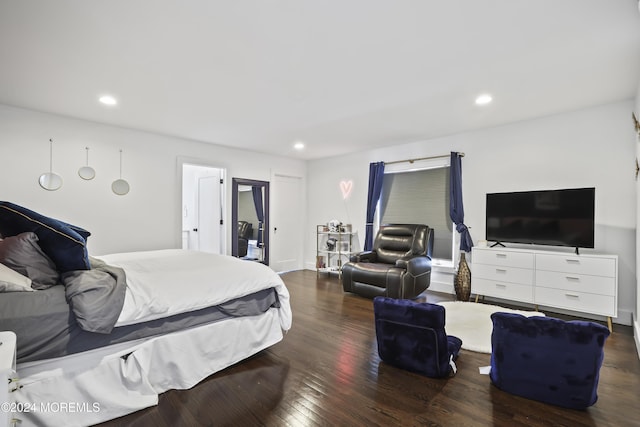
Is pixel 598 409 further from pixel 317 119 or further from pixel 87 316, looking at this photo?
pixel 317 119

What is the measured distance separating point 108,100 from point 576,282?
5.59m

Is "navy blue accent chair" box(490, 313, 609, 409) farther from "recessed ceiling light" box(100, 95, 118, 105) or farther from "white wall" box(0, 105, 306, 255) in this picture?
"white wall" box(0, 105, 306, 255)

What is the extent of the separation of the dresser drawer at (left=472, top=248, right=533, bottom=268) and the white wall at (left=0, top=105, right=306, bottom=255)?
176 inches

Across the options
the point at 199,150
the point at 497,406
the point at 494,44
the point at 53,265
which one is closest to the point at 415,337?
the point at 497,406

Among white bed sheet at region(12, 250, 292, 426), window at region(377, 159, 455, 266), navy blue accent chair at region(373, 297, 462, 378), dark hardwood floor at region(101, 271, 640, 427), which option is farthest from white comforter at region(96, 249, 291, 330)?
window at region(377, 159, 455, 266)

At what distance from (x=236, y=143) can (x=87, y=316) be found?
13.7 ft

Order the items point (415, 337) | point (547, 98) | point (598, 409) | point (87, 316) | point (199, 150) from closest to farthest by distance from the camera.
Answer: point (87, 316), point (598, 409), point (415, 337), point (547, 98), point (199, 150)

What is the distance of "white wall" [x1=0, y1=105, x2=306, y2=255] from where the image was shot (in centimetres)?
370

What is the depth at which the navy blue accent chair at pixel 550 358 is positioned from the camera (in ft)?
6.20

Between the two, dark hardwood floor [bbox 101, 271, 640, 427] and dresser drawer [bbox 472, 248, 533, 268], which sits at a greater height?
dresser drawer [bbox 472, 248, 533, 268]

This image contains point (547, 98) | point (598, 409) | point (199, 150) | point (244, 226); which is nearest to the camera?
point (598, 409)

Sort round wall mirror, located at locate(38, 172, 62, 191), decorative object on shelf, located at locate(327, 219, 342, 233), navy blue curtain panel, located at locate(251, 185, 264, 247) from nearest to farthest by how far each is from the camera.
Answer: round wall mirror, located at locate(38, 172, 62, 191), decorative object on shelf, located at locate(327, 219, 342, 233), navy blue curtain panel, located at locate(251, 185, 264, 247)

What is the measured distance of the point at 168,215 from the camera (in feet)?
16.2

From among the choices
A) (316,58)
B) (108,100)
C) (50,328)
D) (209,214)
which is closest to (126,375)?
(50,328)
